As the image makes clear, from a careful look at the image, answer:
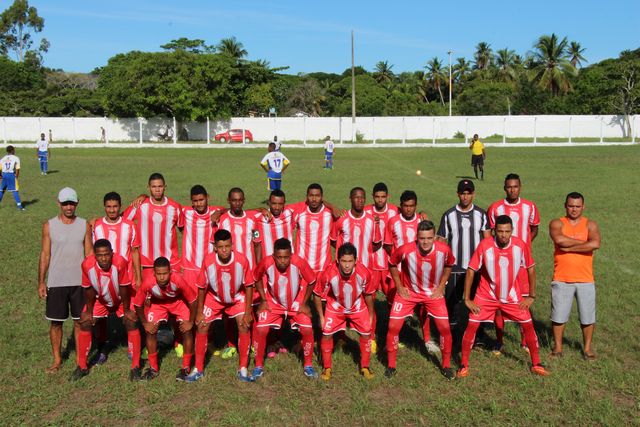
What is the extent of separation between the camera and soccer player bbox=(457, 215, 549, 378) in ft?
20.6

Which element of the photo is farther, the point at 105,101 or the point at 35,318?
the point at 105,101

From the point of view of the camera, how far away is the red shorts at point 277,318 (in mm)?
6434

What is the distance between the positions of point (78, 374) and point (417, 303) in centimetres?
379

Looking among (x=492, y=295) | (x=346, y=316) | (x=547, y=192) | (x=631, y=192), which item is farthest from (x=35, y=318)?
(x=631, y=192)

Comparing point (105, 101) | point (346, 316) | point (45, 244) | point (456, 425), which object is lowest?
point (456, 425)

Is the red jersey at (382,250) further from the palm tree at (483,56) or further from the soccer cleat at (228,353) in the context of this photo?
the palm tree at (483,56)

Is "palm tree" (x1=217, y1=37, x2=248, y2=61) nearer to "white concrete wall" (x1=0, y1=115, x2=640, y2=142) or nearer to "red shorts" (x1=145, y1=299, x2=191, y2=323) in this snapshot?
"white concrete wall" (x1=0, y1=115, x2=640, y2=142)

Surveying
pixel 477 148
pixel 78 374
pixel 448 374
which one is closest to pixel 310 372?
pixel 448 374

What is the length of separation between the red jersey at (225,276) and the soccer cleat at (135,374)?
1.14 metres

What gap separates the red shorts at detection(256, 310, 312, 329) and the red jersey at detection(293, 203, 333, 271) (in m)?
0.89

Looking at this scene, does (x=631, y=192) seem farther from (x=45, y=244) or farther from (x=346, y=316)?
(x=45, y=244)

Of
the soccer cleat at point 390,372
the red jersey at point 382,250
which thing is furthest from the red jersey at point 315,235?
the soccer cleat at point 390,372

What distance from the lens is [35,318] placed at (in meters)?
8.09

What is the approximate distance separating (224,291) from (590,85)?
224 ft
